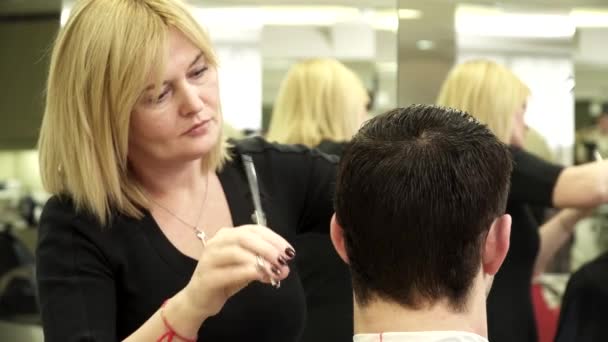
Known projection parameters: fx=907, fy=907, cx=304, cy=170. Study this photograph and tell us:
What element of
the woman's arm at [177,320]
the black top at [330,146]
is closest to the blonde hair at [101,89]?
the woman's arm at [177,320]

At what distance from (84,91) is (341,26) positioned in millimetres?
961

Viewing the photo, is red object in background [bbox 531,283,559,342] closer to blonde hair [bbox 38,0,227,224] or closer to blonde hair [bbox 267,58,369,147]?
blonde hair [bbox 267,58,369,147]

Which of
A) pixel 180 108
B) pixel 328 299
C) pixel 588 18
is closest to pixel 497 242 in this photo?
pixel 180 108

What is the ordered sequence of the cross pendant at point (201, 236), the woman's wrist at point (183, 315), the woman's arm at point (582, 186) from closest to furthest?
the woman's wrist at point (183, 315) < the cross pendant at point (201, 236) < the woman's arm at point (582, 186)

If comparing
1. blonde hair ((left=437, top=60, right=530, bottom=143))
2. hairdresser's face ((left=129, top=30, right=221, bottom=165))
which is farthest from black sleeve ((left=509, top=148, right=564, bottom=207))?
hairdresser's face ((left=129, top=30, right=221, bottom=165))

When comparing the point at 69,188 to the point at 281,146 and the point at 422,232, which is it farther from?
the point at 422,232

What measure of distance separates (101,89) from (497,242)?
1.83 feet

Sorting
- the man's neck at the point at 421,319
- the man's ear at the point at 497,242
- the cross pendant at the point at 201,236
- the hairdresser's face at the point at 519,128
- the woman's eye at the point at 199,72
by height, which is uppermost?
the woman's eye at the point at 199,72

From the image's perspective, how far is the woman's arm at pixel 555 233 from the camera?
79.3 inches

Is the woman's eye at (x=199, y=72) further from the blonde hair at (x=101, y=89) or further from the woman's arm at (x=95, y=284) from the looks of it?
the woman's arm at (x=95, y=284)

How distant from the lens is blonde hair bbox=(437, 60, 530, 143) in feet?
6.35

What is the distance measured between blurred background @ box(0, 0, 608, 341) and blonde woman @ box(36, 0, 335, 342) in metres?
0.78

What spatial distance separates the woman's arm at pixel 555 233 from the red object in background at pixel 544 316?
0.05m

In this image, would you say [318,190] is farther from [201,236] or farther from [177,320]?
[177,320]
